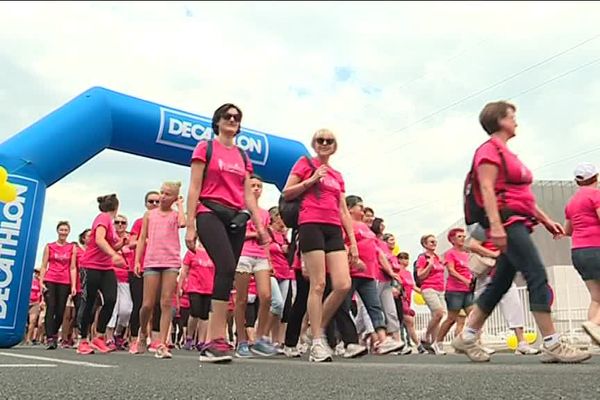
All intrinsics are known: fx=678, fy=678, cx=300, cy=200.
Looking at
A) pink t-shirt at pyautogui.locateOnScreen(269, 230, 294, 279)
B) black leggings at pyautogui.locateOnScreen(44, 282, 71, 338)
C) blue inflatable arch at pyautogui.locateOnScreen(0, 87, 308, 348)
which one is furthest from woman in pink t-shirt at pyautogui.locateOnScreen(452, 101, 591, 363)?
black leggings at pyautogui.locateOnScreen(44, 282, 71, 338)

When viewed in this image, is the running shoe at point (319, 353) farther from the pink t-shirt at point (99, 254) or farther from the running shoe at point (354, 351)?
the pink t-shirt at point (99, 254)

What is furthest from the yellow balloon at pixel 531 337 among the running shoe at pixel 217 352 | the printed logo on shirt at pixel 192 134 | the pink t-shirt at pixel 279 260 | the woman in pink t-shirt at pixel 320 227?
the running shoe at pixel 217 352

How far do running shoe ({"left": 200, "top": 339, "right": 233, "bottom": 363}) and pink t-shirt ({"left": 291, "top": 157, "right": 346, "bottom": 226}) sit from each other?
1.08 meters

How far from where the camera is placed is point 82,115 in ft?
27.1

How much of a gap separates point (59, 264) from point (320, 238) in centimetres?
516

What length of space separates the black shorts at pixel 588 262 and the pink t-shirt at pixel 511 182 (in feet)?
3.96

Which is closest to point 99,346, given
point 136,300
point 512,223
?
point 136,300

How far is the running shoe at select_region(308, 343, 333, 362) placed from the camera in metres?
4.65

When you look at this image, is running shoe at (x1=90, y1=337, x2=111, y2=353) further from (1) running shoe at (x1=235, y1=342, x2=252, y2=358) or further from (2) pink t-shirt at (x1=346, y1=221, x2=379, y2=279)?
(2) pink t-shirt at (x1=346, y1=221, x2=379, y2=279)

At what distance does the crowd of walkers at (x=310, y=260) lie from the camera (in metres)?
4.18

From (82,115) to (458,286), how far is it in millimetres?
4880

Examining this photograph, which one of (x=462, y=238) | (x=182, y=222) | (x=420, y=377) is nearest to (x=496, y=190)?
(x=420, y=377)

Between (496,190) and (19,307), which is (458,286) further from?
(19,307)

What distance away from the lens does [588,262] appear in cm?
507
